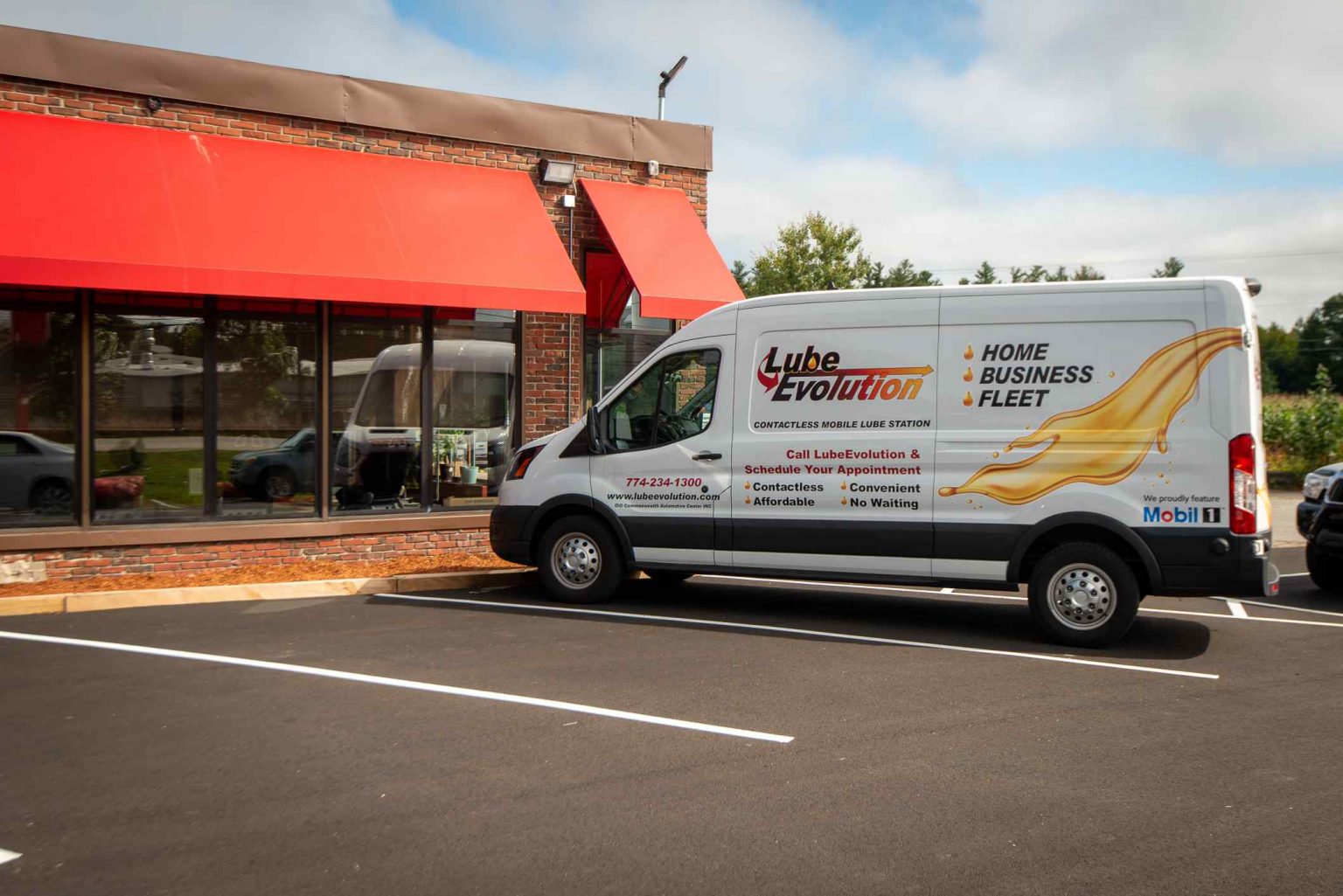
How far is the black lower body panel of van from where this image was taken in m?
7.68

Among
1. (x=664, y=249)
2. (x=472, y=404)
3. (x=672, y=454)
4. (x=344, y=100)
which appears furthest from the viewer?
(x=664, y=249)

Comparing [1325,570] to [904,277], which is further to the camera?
[904,277]

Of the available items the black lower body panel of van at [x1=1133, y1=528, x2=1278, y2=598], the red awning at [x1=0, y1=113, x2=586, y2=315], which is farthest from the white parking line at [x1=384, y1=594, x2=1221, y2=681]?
the red awning at [x1=0, y1=113, x2=586, y2=315]

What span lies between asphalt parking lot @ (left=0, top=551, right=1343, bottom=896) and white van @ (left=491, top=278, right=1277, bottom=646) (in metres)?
0.63

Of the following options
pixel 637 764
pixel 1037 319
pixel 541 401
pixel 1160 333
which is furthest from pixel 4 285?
pixel 1160 333

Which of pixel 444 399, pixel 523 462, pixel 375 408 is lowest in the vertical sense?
A: pixel 523 462

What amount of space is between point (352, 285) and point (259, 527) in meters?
2.67

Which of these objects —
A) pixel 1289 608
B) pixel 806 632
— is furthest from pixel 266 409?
pixel 1289 608

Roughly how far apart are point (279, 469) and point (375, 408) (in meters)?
1.20

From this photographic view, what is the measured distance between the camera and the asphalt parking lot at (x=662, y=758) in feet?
13.7

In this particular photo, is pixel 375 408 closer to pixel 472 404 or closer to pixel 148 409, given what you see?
pixel 472 404

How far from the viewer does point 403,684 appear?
694cm

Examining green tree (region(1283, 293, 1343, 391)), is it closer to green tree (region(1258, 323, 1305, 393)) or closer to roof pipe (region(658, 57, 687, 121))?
green tree (region(1258, 323, 1305, 393))

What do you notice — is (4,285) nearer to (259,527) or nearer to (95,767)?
(259,527)
